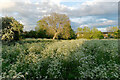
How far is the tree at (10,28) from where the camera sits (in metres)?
9.25

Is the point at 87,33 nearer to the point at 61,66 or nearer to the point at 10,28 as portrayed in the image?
the point at 10,28

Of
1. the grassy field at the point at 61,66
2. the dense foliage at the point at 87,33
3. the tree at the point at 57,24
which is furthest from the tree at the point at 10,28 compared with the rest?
the dense foliage at the point at 87,33

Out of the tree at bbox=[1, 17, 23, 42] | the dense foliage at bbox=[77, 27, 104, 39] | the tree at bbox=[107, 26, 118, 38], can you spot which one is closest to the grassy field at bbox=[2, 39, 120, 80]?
the tree at bbox=[1, 17, 23, 42]

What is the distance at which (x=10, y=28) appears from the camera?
9.92 m

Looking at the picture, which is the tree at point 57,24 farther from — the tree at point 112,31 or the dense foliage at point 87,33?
the tree at point 112,31

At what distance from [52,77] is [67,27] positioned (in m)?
20.1

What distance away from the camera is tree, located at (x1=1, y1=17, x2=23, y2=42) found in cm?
925

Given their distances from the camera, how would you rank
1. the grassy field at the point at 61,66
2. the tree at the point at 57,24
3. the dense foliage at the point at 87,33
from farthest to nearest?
the dense foliage at the point at 87,33 → the tree at the point at 57,24 → the grassy field at the point at 61,66

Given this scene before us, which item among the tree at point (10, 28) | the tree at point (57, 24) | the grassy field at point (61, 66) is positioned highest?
the tree at point (57, 24)

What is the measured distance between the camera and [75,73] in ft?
13.2

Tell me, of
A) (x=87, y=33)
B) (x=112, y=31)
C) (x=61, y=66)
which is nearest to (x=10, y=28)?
(x=61, y=66)

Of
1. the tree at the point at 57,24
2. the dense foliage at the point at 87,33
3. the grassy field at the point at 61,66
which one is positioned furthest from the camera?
the dense foliage at the point at 87,33

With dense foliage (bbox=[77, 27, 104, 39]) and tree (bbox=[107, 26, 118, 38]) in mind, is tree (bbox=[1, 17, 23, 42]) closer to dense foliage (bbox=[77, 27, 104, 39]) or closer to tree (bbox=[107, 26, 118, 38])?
dense foliage (bbox=[77, 27, 104, 39])

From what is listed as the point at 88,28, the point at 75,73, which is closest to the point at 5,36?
the point at 75,73
